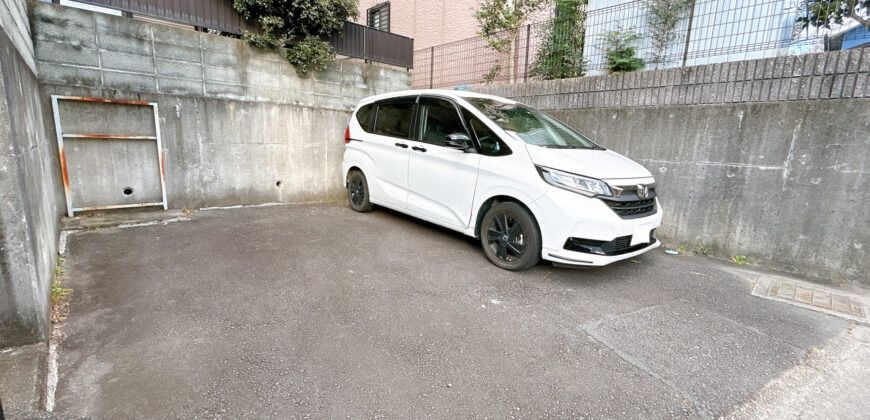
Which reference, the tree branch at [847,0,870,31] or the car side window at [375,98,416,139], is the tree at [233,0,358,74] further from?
the tree branch at [847,0,870,31]

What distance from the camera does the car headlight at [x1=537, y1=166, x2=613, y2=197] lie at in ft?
10.3

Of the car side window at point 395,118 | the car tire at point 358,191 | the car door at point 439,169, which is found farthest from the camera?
the car tire at point 358,191

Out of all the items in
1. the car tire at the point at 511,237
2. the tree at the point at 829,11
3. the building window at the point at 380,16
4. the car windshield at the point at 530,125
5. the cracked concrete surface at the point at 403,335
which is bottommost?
the cracked concrete surface at the point at 403,335

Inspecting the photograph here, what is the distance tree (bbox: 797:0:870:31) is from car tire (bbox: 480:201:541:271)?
13.3 ft

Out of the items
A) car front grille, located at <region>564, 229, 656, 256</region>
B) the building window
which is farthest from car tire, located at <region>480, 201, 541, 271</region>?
the building window

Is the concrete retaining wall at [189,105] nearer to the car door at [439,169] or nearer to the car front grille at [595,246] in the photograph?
the car door at [439,169]

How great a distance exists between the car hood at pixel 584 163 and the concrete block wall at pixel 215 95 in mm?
4359

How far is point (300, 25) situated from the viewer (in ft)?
19.2

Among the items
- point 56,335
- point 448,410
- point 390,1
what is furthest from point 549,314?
point 390,1

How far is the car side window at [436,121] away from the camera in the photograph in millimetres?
4035

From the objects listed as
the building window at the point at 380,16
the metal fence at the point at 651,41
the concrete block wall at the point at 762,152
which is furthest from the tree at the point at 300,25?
the building window at the point at 380,16

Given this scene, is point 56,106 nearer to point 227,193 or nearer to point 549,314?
point 227,193

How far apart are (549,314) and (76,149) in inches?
225

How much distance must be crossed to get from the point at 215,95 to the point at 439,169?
372 centimetres
